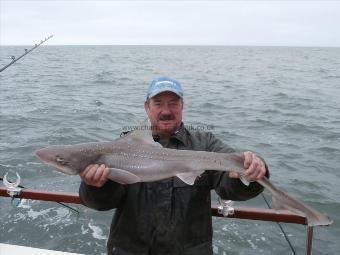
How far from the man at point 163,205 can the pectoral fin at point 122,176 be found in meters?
0.06

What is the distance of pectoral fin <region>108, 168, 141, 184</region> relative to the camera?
3641 millimetres

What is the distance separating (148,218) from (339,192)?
8.37 meters

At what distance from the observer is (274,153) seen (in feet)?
46.5

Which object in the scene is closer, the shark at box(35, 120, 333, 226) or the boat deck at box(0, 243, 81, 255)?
the shark at box(35, 120, 333, 226)

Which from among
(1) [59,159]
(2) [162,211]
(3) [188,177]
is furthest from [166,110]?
(1) [59,159]

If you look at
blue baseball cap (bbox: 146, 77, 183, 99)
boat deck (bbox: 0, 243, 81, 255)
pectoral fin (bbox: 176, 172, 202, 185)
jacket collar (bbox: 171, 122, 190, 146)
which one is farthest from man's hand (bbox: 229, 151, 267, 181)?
boat deck (bbox: 0, 243, 81, 255)

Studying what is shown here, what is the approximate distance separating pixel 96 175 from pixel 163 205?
→ 2.13 ft

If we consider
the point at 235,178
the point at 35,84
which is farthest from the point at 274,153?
the point at 35,84

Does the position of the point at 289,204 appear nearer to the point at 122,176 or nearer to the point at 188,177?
the point at 188,177

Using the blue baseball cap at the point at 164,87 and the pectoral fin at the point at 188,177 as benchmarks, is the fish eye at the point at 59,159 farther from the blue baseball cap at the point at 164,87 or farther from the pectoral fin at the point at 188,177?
the blue baseball cap at the point at 164,87

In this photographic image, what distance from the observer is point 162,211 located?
3.76 meters

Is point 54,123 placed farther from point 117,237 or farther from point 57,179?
point 117,237

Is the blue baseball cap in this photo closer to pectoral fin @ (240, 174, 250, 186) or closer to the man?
the man

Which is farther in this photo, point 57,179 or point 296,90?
point 296,90
